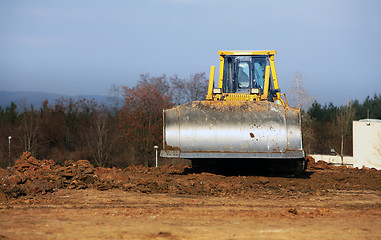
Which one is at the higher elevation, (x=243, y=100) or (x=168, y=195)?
(x=243, y=100)

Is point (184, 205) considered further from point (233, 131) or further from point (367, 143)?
point (367, 143)

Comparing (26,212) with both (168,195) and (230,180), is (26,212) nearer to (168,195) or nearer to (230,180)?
(168,195)

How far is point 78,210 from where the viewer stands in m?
8.79

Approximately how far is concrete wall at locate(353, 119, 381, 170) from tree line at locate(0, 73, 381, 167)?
3.42 m

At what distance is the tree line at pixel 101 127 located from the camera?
109 ft

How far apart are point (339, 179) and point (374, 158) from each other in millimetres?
21042

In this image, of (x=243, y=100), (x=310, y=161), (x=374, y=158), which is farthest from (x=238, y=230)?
(x=374, y=158)

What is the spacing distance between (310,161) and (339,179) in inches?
182

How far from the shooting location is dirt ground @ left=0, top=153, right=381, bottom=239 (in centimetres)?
686

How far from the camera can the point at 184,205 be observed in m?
9.46

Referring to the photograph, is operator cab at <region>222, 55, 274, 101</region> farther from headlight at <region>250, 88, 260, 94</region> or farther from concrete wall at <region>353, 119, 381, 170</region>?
concrete wall at <region>353, 119, 381, 170</region>

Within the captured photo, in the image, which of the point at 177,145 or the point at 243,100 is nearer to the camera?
the point at 177,145

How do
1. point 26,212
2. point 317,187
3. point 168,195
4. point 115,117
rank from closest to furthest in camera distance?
point 26,212, point 168,195, point 317,187, point 115,117

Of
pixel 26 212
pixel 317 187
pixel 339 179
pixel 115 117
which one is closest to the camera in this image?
pixel 26 212
